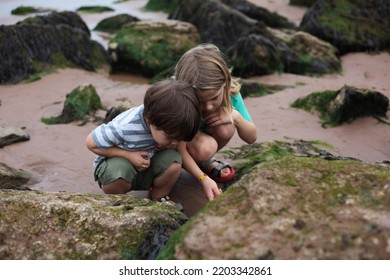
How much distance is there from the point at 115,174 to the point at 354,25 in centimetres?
679

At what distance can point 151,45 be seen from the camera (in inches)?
329

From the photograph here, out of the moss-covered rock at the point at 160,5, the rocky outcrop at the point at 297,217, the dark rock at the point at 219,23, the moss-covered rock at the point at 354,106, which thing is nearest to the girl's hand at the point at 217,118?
the rocky outcrop at the point at 297,217

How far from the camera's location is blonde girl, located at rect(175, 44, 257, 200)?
10.3 ft

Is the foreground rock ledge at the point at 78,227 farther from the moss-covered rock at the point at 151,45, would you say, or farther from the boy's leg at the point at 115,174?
the moss-covered rock at the point at 151,45

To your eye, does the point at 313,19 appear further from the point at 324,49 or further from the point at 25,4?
the point at 25,4

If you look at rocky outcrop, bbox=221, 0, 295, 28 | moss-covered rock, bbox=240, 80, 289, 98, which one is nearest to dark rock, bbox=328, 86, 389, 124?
moss-covered rock, bbox=240, 80, 289, 98

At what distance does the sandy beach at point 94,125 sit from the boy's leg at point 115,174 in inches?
23.1

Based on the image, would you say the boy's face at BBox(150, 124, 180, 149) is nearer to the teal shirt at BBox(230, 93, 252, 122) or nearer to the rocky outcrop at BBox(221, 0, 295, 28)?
the teal shirt at BBox(230, 93, 252, 122)

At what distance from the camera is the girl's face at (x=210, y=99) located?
3.13m

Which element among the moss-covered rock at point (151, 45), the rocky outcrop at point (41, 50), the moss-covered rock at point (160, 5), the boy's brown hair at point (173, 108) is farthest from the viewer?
the moss-covered rock at point (160, 5)

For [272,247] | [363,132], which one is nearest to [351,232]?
[272,247]

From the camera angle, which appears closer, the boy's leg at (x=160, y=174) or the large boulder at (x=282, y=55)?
the boy's leg at (x=160, y=174)

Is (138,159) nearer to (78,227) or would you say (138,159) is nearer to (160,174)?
(160,174)

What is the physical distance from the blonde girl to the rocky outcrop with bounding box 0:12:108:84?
4597mm
